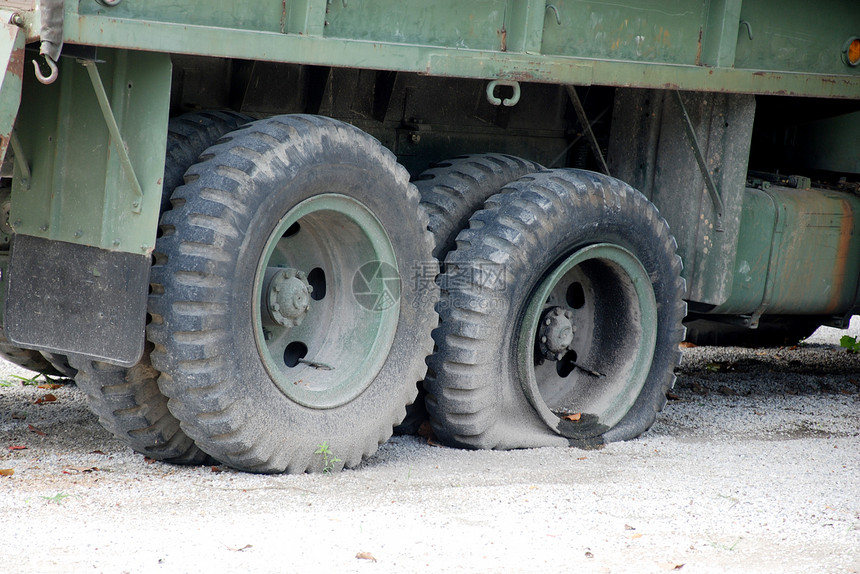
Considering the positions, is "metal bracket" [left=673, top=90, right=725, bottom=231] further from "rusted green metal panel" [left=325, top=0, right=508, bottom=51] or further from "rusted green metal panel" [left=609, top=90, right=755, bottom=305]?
"rusted green metal panel" [left=325, top=0, right=508, bottom=51]

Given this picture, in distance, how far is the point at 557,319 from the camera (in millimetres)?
5422

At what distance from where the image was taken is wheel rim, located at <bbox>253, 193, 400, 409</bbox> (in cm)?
452

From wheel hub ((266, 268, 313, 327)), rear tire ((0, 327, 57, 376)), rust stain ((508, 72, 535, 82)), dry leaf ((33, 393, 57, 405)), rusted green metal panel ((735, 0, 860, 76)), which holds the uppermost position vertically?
rusted green metal panel ((735, 0, 860, 76))

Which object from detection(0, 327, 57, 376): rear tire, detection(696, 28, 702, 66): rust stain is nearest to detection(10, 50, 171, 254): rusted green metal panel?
detection(0, 327, 57, 376): rear tire

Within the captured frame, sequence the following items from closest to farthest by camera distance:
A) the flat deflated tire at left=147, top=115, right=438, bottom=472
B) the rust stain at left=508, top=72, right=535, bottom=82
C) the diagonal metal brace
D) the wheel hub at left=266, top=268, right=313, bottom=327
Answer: the diagonal metal brace < the flat deflated tire at left=147, top=115, right=438, bottom=472 < the wheel hub at left=266, top=268, right=313, bottom=327 < the rust stain at left=508, top=72, right=535, bottom=82

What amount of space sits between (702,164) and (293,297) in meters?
2.56

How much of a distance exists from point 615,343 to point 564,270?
74 cm

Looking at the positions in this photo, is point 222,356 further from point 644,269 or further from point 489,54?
point 644,269

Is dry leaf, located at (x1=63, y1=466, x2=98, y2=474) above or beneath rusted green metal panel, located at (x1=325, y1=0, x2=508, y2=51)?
beneath

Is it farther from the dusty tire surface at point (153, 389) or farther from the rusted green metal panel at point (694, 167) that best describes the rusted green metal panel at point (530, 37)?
the dusty tire surface at point (153, 389)

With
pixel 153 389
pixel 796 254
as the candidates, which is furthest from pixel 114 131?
pixel 796 254

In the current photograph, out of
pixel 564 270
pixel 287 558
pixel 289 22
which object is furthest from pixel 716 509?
pixel 289 22

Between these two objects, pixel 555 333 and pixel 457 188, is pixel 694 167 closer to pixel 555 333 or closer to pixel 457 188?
pixel 555 333

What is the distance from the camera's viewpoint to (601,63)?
5039 mm
